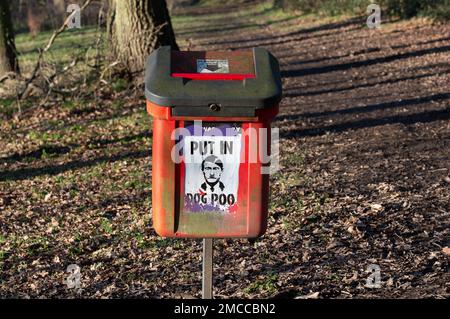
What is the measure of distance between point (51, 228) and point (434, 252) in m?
3.51

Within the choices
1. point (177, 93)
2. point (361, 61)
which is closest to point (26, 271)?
point (177, 93)

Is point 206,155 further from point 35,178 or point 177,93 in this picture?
point 35,178

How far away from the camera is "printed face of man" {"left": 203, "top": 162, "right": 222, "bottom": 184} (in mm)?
4410

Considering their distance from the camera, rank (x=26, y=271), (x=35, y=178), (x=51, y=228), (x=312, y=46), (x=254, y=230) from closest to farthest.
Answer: (x=254, y=230), (x=26, y=271), (x=51, y=228), (x=35, y=178), (x=312, y=46)

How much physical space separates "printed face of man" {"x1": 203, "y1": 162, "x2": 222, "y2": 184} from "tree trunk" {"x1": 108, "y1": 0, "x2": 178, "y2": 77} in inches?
389

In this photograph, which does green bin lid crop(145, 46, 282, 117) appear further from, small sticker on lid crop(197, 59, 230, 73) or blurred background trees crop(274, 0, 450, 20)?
blurred background trees crop(274, 0, 450, 20)

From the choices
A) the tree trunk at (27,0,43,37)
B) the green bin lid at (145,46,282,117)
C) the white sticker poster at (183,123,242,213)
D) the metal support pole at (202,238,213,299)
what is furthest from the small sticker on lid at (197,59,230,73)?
the tree trunk at (27,0,43,37)

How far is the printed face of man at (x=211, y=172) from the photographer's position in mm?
4410

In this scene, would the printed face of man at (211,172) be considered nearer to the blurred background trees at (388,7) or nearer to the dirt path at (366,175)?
the dirt path at (366,175)

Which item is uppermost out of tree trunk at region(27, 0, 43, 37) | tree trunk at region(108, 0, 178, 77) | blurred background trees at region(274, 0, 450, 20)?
tree trunk at region(108, 0, 178, 77)

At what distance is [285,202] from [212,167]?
124 inches

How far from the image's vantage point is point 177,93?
4.24 meters

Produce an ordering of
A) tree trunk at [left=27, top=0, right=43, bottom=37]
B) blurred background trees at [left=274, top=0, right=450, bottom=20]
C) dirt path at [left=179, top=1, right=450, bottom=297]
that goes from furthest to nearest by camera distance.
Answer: tree trunk at [left=27, top=0, right=43, bottom=37], blurred background trees at [left=274, top=0, right=450, bottom=20], dirt path at [left=179, top=1, right=450, bottom=297]

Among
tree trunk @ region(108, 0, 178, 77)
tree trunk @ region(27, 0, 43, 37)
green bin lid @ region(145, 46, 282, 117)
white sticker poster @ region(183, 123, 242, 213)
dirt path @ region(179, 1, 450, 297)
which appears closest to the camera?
green bin lid @ region(145, 46, 282, 117)
